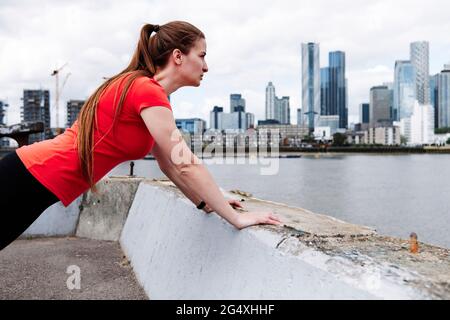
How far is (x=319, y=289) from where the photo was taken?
1460 millimetres

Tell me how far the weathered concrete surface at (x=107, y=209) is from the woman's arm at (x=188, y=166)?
137 inches

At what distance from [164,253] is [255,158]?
405ft

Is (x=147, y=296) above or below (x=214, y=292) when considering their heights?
below

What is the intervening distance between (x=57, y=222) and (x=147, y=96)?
4.39 metres

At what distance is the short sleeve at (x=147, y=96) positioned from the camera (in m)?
1.88

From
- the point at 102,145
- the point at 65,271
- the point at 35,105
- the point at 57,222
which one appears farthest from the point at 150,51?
the point at 35,105

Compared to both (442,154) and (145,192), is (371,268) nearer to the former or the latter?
(145,192)

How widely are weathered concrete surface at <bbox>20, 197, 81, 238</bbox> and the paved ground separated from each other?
276mm

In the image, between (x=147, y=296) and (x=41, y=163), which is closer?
(x=41, y=163)

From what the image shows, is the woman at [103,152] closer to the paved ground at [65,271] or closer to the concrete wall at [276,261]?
the concrete wall at [276,261]

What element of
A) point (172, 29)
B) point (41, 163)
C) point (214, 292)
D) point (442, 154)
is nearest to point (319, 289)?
point (214, 292)

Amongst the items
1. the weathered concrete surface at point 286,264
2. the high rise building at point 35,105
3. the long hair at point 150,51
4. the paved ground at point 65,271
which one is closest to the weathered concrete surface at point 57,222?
the paved ground at point 65,271

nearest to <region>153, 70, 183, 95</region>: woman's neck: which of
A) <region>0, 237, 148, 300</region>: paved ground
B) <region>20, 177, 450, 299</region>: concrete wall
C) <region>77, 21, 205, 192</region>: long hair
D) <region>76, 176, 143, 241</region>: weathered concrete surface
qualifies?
<region>77, 21, 205, 192</region>: long hair
